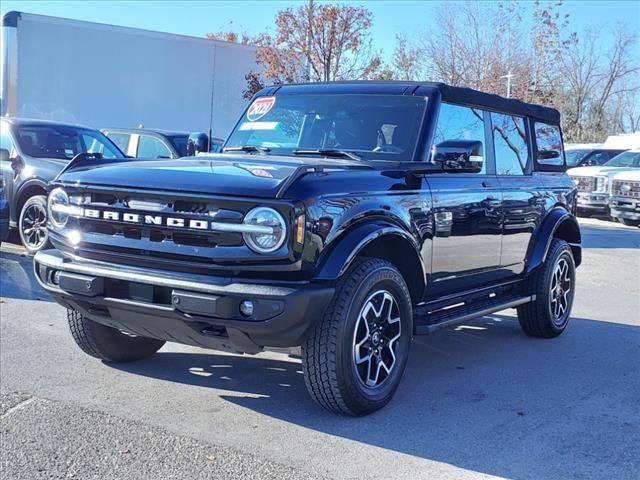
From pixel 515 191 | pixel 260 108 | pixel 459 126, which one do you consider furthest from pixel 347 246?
pixel 515 191

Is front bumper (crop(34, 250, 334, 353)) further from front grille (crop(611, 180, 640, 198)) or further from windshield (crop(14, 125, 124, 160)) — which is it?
front grille (crop(611, 180, 640, 198))

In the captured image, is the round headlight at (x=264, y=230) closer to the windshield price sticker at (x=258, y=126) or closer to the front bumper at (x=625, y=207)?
the windshield price sticker at (x=258, y=126)

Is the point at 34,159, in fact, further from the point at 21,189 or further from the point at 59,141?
the point at 59,141

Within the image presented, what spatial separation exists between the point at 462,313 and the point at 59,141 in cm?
728

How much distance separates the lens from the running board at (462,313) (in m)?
5.04

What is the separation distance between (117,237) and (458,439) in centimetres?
222

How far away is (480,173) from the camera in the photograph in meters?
5.88

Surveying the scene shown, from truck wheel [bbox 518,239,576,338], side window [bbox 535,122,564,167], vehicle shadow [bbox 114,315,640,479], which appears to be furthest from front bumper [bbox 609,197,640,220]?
vehicle shadow [bbox 114,315,640,479]

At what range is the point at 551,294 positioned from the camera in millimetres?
6805

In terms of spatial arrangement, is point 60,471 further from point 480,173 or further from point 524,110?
point 524,110

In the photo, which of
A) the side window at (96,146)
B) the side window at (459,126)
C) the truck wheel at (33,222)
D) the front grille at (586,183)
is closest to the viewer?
the side window at (459,126)

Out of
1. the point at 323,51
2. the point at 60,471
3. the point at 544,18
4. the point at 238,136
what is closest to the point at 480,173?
the point at 238,136

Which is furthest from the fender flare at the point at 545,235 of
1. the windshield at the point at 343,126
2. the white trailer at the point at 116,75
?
the white trailer at the point at 116,75

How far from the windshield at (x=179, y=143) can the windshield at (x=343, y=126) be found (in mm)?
6742
